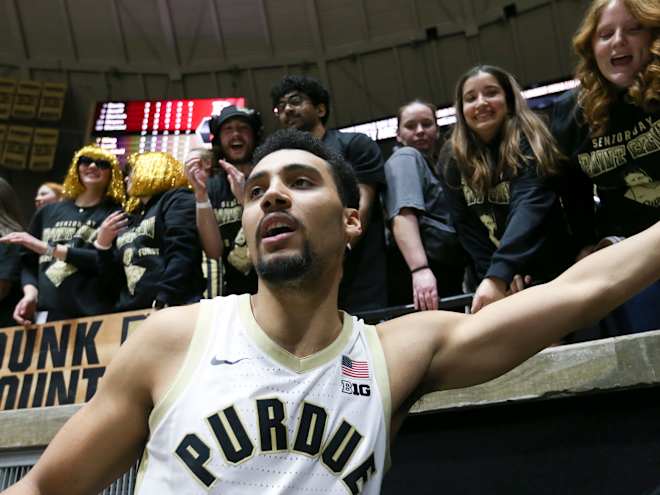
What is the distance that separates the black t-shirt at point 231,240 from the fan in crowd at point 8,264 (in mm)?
1340

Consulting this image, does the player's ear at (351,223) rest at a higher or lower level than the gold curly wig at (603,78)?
lower

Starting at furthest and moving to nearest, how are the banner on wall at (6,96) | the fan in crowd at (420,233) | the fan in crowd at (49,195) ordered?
the banner on wall at (6,96), the fan in crowd at (49,195), the fan in crowd at (420,233)

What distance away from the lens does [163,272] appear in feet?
12.3

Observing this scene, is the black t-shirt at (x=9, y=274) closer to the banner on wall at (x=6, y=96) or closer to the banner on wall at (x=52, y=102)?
the banner on wall at (x=6, y=96)

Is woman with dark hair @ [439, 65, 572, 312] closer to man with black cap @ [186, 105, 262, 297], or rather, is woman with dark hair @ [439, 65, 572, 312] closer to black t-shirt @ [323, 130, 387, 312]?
black t-shirt @ [323, 130, 387, 312]

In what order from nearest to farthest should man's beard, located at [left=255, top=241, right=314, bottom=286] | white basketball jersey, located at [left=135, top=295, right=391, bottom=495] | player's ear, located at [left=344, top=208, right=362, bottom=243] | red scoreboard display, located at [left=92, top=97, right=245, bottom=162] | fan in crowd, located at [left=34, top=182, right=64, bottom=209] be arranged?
white basketball jersey, located at [left=135, top=295, right=391, bottom=495]
man's beard, located at [left=255, top=241, right=314, bottom=286]
player's ear, located at [left=344, top=208, right=362, bottom=243]
fan in crowd, located at [left=34, top=182, right=64, bottom=209]
red scoreboard display, located at [left=92, top=97, right=245, bottom=162]

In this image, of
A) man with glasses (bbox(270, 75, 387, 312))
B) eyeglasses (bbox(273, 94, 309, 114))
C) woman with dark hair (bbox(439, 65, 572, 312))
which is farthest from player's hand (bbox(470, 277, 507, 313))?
eyeglasses (bbox(273, 94, 309, 114))

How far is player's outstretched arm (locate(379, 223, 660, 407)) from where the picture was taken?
1734 mm

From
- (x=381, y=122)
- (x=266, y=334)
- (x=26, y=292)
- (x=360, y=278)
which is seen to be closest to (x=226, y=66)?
(x=381, y=122)

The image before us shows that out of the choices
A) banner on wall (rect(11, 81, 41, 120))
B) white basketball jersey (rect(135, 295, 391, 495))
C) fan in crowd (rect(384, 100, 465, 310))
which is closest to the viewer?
Answer: white basketball jersey (rect(135, 295, 391, 495))

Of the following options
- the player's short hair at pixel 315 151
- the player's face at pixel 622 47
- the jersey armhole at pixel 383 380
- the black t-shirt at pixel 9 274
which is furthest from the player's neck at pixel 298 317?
the black t-shirt at pixel 9 274

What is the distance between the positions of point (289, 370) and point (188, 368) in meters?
0.24

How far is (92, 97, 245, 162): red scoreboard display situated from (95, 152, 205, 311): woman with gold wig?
19.2 ft

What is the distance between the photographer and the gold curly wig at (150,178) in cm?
402
